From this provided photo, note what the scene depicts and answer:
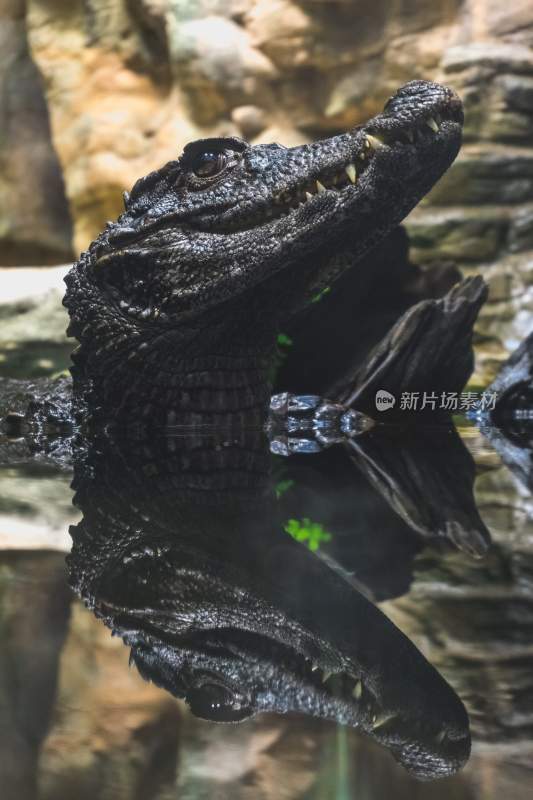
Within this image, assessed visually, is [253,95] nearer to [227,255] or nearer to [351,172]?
[227,255]

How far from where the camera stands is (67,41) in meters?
9.27

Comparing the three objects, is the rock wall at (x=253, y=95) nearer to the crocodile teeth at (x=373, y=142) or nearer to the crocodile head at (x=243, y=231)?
the crocodile head at (x=243, y=231)

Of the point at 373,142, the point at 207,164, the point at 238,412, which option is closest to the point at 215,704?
the point at 373,142

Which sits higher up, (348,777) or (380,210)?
(380,210)

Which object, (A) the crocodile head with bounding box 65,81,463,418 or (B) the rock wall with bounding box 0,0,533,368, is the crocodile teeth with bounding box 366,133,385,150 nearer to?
(A) the crocodile head with bounding box 65,81,463,418

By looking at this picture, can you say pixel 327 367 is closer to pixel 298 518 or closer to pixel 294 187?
pixel 294 187

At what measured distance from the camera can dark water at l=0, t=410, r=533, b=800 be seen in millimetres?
751

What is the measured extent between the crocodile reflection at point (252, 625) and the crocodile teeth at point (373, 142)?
1754mm

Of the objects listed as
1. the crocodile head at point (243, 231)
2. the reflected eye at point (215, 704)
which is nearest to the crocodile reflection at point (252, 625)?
the reflected eye at point (215, 704)

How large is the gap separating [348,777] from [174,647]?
437mm

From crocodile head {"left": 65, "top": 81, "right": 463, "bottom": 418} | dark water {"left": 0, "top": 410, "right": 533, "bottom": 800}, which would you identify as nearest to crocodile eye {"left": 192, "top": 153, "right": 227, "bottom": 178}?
crocodile head {"left": 65, "top": 81, "right": 463, "bottom": 418}

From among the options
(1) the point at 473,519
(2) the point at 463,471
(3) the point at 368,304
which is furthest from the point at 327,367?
(1) the point at 473,519

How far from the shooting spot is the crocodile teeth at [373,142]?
3.44 metres

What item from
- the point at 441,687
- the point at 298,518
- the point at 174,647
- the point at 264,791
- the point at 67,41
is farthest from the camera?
the point at 67,41
